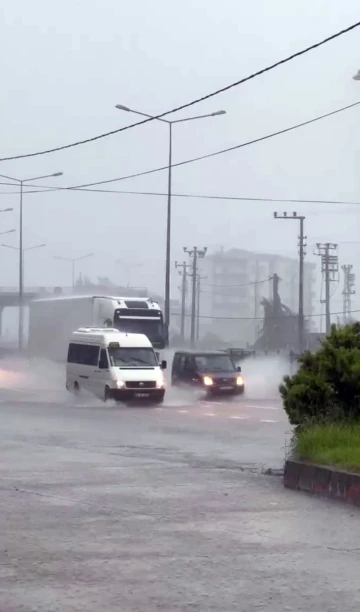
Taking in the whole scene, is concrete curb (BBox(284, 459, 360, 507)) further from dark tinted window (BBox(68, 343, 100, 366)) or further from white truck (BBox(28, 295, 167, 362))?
white truck (BBox(28, 295, 167, 362))

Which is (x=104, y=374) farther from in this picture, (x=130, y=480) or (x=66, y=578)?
(x=66, y=578)

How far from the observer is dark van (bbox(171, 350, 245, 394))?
118 ft

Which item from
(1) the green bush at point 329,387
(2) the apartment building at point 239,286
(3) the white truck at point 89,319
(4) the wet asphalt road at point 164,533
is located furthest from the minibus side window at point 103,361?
(2) the apartment building at point 239,286

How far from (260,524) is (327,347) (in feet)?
14.6

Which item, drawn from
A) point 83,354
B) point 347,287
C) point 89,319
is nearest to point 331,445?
point 83,354

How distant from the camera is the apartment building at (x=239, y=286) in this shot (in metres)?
137

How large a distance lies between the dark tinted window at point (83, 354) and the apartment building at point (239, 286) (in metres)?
98.9

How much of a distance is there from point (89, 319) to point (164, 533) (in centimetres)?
3354

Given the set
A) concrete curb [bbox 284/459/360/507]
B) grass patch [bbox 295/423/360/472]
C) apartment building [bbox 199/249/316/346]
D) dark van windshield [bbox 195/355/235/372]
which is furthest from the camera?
apartment building [bbox 199/249/316/346]

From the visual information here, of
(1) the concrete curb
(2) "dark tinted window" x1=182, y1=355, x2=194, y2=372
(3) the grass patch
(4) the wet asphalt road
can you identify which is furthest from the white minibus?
(1) the concrete curb

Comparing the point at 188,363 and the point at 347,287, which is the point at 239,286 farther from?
the point at 188,363

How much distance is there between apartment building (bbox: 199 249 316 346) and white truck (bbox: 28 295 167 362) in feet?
275

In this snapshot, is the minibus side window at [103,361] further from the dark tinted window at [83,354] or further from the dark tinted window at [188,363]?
the dark tinted window at [188,363]

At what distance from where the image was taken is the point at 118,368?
31.1 m
